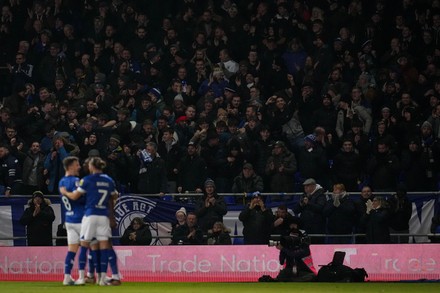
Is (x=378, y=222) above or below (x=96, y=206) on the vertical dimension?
below

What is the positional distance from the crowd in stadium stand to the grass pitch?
13.6 ft

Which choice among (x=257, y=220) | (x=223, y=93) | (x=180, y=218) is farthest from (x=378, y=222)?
(x=223, y=93)

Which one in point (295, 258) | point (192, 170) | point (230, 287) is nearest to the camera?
point (230, 287)

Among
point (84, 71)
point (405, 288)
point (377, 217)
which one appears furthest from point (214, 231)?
point (84, 71)

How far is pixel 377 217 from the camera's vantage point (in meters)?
23.9

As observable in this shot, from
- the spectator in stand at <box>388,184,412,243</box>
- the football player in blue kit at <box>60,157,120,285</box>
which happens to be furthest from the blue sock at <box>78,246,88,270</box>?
the spectator in stand at <box>388,184,412,243</box>

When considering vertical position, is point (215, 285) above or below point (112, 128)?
below

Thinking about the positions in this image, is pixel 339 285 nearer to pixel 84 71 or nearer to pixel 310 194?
pixel 310 194

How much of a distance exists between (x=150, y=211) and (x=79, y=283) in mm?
6516

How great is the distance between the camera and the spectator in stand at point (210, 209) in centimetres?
2455

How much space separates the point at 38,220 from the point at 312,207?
607 cm

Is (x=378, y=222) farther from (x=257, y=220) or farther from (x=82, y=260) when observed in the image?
(x=82, y=260)

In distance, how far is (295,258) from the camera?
22.7 metres

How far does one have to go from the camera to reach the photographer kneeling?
22.6 metres
